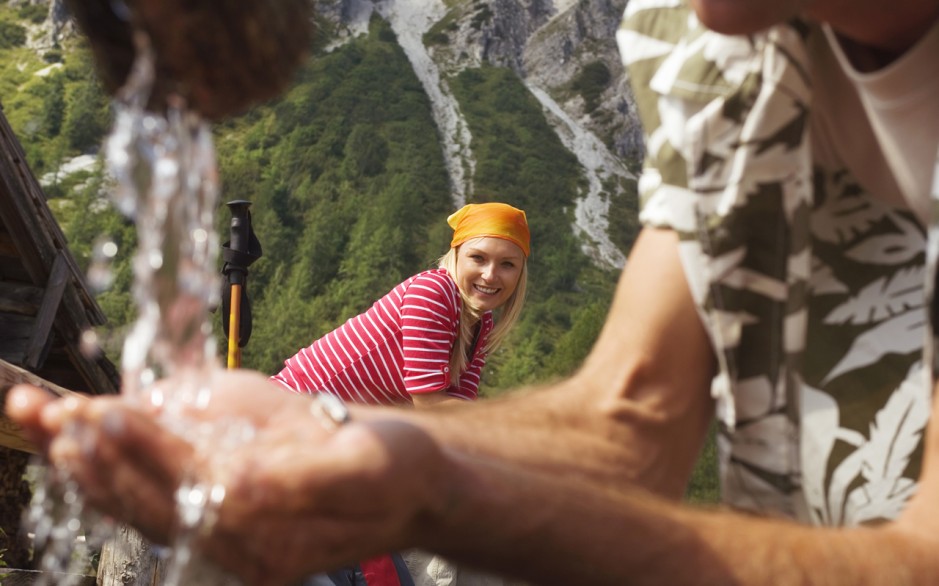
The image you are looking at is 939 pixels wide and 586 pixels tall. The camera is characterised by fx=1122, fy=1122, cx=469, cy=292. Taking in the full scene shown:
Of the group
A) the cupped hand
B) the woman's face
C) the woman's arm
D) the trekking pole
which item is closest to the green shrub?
the trekking pole

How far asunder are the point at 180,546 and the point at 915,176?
1.02 m

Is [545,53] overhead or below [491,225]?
overhead

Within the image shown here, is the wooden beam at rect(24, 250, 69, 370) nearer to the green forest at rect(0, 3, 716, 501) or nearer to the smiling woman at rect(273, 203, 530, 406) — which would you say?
the smiling woman at rect(273, 203, 530, 406)

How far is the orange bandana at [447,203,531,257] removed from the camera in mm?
4789

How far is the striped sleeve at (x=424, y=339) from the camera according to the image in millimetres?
4102

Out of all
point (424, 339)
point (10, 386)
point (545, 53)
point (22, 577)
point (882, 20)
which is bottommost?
point (22, 577)

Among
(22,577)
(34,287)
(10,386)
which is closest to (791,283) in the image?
(10,386)

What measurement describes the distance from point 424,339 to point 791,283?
8.48ft

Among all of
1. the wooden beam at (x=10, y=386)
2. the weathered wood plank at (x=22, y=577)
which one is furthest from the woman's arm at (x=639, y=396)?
the weathered wood plank at (x=22, y=577)

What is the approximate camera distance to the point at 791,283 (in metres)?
1.61

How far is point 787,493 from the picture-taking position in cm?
167

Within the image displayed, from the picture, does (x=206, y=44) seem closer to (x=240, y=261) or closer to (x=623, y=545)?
(x=623, y=545)

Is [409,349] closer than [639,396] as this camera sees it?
No

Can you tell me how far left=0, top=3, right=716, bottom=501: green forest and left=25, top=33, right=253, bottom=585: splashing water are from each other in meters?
55.7
